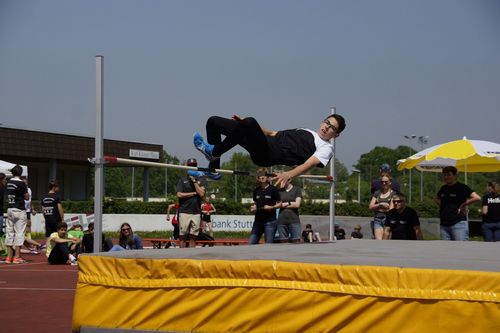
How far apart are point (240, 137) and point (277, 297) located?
2433 mm

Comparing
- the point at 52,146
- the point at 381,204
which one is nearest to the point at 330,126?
the point at 381,204

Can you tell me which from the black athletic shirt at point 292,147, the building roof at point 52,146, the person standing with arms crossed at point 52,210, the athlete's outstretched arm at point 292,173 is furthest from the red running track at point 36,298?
the building roof at point 52,146

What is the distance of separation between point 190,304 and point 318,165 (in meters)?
1.97

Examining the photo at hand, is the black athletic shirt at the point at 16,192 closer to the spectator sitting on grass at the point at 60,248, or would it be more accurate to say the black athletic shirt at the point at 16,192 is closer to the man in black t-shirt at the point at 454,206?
the spectator sitting on grass at the point at 60,248

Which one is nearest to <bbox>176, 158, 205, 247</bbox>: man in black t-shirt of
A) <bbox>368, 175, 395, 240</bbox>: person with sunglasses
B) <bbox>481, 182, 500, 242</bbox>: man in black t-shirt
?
<bbox>368, 175, 395, 240</bbox>: person with sunglasses

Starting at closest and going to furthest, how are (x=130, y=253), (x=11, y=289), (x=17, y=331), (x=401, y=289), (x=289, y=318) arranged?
(x=401, y=289), (x=289, y=318), (x=130, y=253), (x=17, y=331), (x=11, y=289)

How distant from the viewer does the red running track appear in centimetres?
546

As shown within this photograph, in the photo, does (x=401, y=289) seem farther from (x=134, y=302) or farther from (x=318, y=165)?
(x=318, y=165)

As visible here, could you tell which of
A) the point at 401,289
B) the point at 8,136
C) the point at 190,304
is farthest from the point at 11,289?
the point at 8,136

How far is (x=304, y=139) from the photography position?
5.97 meters

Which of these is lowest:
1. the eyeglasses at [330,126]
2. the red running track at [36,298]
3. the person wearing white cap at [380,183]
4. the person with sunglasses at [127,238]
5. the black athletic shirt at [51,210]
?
the red running track at [36,298]

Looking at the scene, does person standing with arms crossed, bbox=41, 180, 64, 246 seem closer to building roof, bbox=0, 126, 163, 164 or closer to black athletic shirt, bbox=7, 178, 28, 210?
black athletic shirt, bbox=7, 178, 28, 210

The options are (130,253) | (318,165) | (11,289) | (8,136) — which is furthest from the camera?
(8,136)

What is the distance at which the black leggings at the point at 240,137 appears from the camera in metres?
5.91
